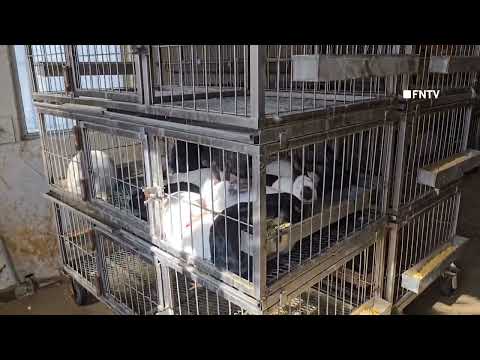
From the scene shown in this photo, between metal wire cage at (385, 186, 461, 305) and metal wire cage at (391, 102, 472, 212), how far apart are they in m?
0.10

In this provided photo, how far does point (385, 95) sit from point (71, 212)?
1507 mm

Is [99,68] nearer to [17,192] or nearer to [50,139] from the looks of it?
[50,139]

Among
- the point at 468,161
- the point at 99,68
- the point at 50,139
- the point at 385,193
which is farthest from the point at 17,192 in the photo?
the point at 468,161

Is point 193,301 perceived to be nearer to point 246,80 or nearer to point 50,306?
point 246,80

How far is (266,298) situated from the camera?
1.17 meters

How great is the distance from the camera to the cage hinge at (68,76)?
5.71 ft

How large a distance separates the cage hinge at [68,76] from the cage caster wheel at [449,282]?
79.7 inches

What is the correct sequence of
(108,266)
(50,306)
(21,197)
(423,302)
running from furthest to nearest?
(21,197) → (50,306) → (423,302) → (108,266)

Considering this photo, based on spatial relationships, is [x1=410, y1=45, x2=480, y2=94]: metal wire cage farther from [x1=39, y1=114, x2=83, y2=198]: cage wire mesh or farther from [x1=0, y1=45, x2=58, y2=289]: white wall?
[x1=0, y1=45, x2=58, y2=289]: white wall

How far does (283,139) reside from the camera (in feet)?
3.59

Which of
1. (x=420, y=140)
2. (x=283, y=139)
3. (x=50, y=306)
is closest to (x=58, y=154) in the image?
(x=50, y=306)

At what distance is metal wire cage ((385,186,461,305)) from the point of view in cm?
171

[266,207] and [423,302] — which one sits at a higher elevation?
[266,207]

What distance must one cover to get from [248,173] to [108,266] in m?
1.10
